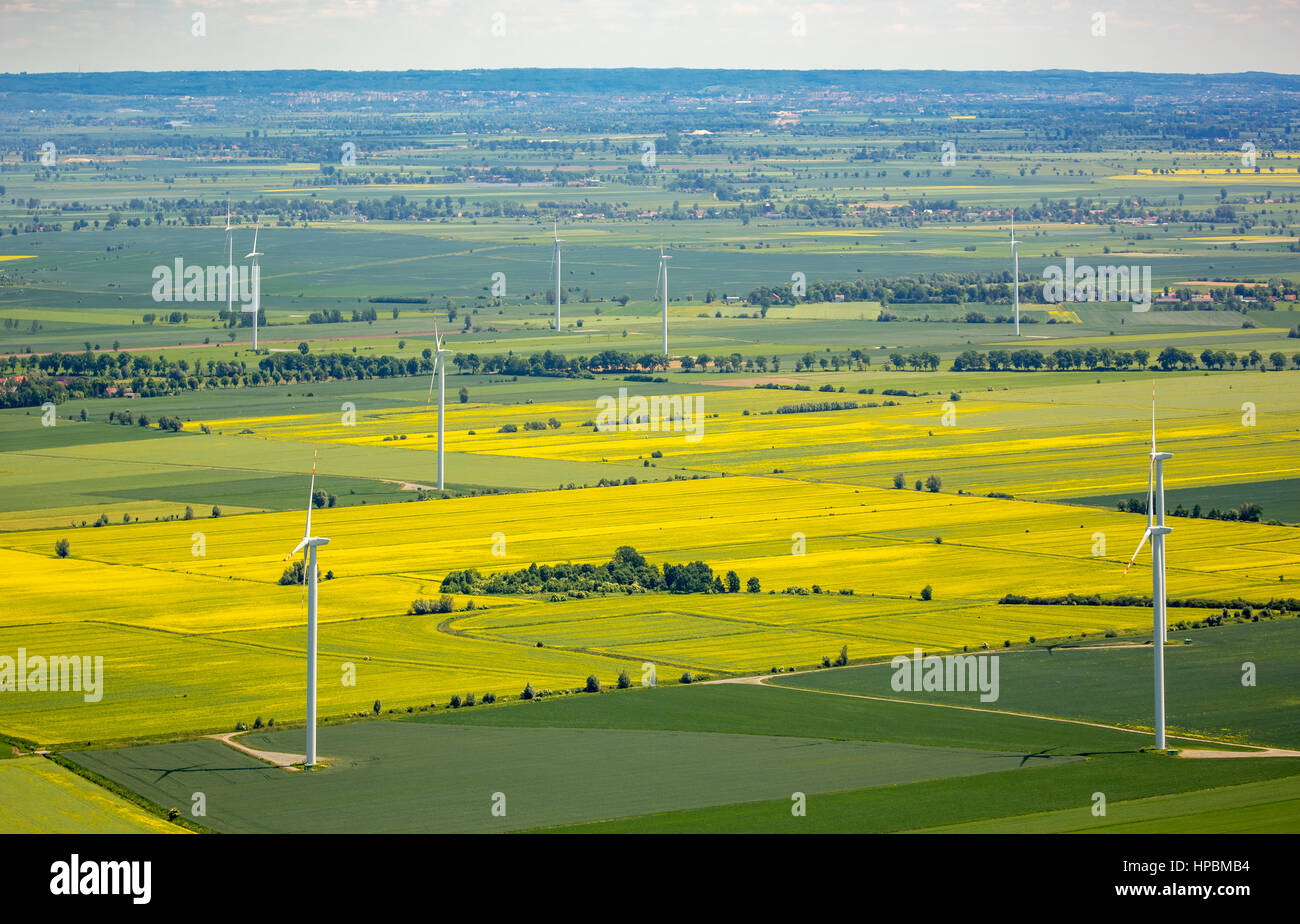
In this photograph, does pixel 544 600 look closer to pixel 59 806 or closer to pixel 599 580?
pixel 599 580

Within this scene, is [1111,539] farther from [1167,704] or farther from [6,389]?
[6,389]

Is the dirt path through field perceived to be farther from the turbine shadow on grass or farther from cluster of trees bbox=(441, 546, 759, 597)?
cluster of trees bbox=(441, 546, 759, 597)

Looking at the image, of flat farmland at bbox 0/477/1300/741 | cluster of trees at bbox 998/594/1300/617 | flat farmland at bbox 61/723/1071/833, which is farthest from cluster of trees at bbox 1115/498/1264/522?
flat farmland at bbox 61/723/1071/833

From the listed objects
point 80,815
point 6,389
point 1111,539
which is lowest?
point 80,815

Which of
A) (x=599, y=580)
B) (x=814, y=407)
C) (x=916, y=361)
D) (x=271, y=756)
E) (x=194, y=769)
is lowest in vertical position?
(x=194, y=769)

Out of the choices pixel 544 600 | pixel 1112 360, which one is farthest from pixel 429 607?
pixel 1112 360

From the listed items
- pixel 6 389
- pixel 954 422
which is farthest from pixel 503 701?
pixel 6 389

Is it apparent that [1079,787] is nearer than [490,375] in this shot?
Yes

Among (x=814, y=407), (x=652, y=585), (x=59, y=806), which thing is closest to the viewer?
(x=59, y=806)
